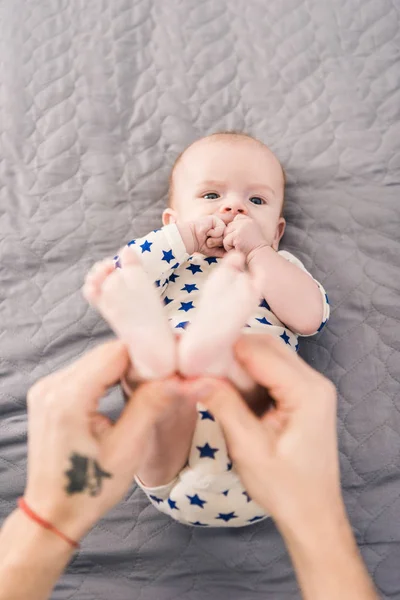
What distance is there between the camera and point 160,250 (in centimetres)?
109

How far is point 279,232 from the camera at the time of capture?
1.24 meters

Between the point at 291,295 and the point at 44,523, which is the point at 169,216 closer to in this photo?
the point at 291,295

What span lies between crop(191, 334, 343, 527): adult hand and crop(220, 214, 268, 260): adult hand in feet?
1.24

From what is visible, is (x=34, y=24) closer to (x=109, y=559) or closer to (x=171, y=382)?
(x=171, y=382)

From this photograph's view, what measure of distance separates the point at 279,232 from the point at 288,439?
642 mm

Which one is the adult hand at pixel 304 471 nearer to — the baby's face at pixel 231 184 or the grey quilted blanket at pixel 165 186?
the grey quilted blanket at pixel 165 186

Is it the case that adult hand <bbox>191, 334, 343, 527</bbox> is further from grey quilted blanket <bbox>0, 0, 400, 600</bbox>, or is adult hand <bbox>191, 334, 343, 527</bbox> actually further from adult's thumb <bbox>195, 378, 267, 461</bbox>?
grey quilted blanket <bbox>0, 0, 400, 600</bbox>

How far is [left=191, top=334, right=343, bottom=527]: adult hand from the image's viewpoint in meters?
0.68

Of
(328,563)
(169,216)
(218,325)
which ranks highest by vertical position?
(218,325)

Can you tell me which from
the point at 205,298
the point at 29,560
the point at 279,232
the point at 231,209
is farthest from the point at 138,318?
the point at 279,232

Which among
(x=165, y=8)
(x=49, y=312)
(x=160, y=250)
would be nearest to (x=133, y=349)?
(x=160, y=250)

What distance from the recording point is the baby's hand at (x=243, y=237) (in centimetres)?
107

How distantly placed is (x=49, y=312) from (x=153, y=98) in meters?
0.58

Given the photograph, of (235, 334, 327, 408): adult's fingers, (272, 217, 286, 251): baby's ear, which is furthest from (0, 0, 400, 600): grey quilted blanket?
(235, 334, 327, 408): adult's fingers
